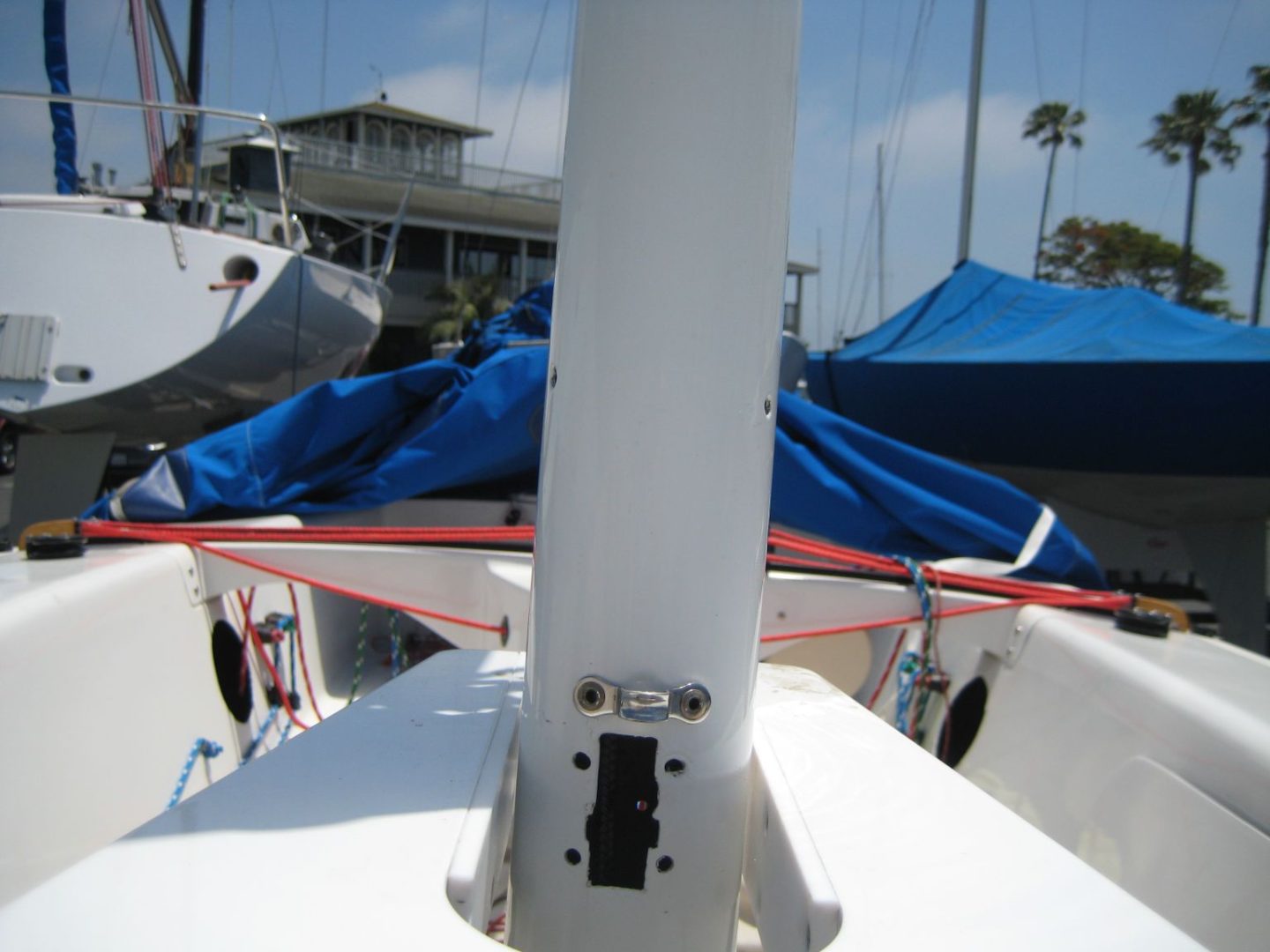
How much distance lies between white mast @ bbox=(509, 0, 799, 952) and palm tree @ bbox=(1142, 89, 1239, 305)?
70.9ft

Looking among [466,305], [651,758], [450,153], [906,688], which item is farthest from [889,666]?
[450,153]

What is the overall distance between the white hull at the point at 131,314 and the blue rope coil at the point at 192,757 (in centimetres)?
317

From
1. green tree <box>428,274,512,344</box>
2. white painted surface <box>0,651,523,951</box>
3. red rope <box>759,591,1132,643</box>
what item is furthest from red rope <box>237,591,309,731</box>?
green tree <box>428,274,512,344</box>

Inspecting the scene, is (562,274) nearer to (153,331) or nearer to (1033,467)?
(153,331)

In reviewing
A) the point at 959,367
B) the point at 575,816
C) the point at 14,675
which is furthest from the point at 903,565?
the point at 959,367

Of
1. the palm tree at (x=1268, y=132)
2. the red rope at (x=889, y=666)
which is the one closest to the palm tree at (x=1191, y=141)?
the palm tree at (x=1268, y=132)

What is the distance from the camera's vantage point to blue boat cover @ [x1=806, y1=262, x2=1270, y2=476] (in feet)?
17.5

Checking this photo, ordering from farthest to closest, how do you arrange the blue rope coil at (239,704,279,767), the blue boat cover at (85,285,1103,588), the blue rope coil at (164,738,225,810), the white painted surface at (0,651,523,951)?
the blue boat cover at (85,285,1103,588) → the blue rope coil at (239,704,279,767) → the blue rope coil at (164,738,225,810) → the white painted surface at (0,651,523,951)

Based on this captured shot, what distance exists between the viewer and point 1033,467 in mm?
6387

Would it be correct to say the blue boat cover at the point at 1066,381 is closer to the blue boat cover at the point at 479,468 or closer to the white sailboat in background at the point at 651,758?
the blue boat cover at the point at 479,468

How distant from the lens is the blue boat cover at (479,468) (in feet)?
8.40

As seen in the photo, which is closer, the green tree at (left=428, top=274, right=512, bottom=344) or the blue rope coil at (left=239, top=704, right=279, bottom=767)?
the blue rope coil at (left=239, top=704, right=279, bottom=767)

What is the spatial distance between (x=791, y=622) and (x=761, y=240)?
4.68 feet

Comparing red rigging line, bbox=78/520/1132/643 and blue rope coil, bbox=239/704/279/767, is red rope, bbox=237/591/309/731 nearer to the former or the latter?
blue rope coil, bbox=239/704/279/767
